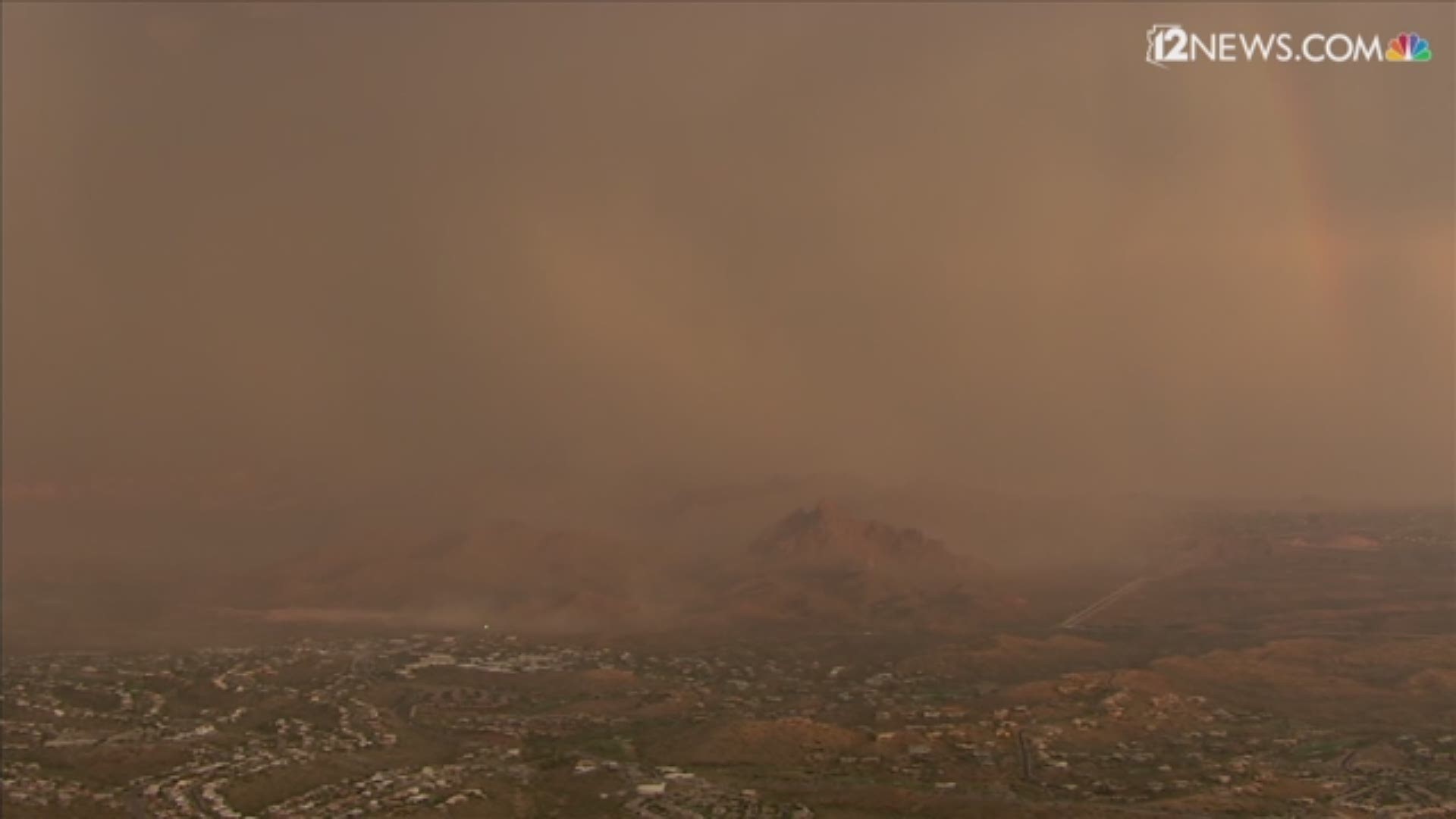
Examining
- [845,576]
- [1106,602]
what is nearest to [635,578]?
[845,576]

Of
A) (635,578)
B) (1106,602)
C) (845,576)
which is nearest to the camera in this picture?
(1106,602)

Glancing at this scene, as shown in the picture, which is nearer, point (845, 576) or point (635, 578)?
point (845, 576)

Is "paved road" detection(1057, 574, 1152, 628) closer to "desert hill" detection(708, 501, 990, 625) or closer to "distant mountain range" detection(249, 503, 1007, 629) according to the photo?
"distant mountain range" detection(249, 503, 1007, 629)

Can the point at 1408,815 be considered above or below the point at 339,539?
below

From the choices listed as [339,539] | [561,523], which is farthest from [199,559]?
[561,523]

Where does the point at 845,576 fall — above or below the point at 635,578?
above

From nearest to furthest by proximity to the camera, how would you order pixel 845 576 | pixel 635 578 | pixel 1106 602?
pixel 1106 602 → pixel 845 576 → pixel 635 578

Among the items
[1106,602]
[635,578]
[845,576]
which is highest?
[845,576]

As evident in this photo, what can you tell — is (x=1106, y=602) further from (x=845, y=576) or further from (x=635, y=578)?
(x=635, y=578)

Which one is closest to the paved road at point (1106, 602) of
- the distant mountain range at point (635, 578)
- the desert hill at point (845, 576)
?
the distant mountain range at point (635, 578)

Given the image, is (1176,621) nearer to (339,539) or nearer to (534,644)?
(534,644)

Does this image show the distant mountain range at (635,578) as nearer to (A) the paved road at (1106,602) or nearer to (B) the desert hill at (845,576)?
(B) the desert hill at (845,576)
